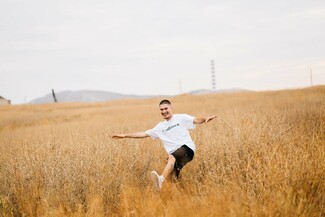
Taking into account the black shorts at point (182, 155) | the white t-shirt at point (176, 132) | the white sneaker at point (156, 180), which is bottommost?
the white sneaker at point (156, 180)

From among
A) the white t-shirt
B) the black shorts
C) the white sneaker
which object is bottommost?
the white sneaker

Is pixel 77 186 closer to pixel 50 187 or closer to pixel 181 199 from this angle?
pixel 50 187

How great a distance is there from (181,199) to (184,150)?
3.01ft

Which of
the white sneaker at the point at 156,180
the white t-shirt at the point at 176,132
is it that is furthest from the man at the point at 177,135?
the white sneaker at the point at 156,180

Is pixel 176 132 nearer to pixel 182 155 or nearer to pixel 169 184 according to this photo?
pixel 182 155

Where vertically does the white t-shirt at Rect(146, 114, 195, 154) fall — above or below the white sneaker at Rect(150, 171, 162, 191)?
above

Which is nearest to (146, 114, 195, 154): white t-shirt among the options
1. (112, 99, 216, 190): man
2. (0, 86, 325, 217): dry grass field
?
(112, 99, 216, 190): man

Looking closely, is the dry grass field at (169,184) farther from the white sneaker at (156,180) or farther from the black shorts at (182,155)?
the black shorts at (182,155)

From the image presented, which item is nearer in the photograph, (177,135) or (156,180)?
(156,180)

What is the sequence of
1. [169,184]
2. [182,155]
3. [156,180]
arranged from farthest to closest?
[182,155]
[169,184]
[156,180]

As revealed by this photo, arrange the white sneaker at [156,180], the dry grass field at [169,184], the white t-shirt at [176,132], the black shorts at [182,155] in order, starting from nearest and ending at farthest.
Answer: the dry grass field at [169,184]
the white sneaker at [156,180]
the black shorts at [182,155]
the white t-shirt at [176,132]

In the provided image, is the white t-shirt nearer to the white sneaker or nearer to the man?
the man

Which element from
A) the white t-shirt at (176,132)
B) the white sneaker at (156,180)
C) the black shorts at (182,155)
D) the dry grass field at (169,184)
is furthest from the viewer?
the white t-shirt at (176,132)

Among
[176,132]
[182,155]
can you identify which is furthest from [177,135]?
[182,155]
